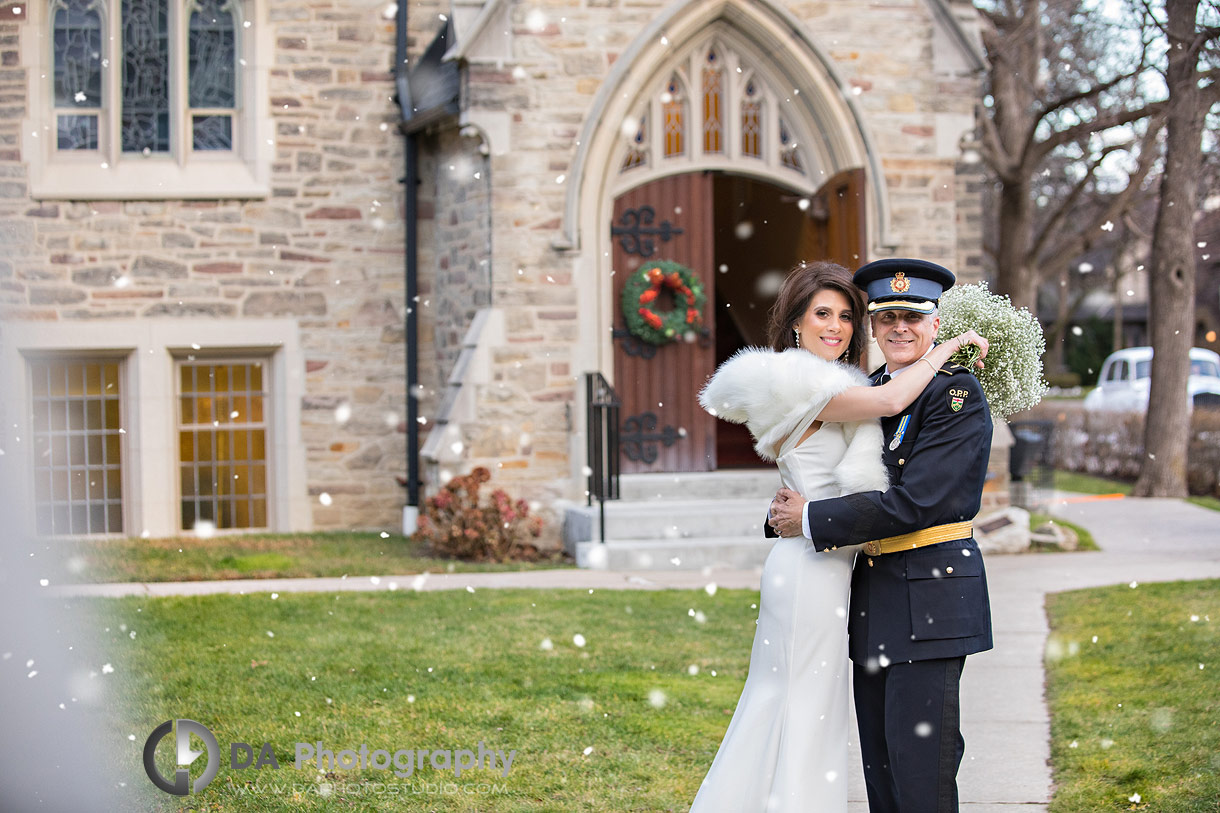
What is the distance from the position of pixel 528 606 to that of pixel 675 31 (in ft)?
16.3

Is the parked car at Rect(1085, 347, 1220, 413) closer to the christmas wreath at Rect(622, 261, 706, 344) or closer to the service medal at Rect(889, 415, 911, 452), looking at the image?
the christmas wreath at Rect(622, 261, 706, 344)

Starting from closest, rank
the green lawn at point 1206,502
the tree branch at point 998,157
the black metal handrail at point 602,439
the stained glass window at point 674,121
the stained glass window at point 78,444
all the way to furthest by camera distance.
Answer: the black metal handrail at point 602,439 → the stained glass window at point 674,121 → the stained glass window at point 78,444 → the green lawn at point 1206,502 → the tree branch at point 998,157

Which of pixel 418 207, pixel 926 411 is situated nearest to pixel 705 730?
pixel 926 411

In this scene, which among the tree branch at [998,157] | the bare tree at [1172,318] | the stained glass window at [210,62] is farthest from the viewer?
the tree branch at [998,157]

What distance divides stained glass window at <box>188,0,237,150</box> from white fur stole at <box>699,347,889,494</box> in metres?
9.11

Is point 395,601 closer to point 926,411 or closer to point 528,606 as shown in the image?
point 528,606

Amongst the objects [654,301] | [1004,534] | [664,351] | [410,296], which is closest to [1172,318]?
[1004,534]

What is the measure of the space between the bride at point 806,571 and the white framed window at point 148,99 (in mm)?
8711

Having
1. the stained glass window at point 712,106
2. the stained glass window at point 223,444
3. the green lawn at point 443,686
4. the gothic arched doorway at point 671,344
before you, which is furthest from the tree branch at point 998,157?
the green lawn at point 443,686

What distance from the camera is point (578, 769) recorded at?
4590 millimetres

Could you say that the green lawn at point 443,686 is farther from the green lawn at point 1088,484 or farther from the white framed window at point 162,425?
the green lawn at point 1088,484

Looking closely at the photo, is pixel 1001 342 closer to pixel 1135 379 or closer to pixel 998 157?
pixel 998 157

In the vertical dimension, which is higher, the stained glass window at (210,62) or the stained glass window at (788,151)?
the stained glass window at (210,62)

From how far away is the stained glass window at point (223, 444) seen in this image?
1122 centimetres
